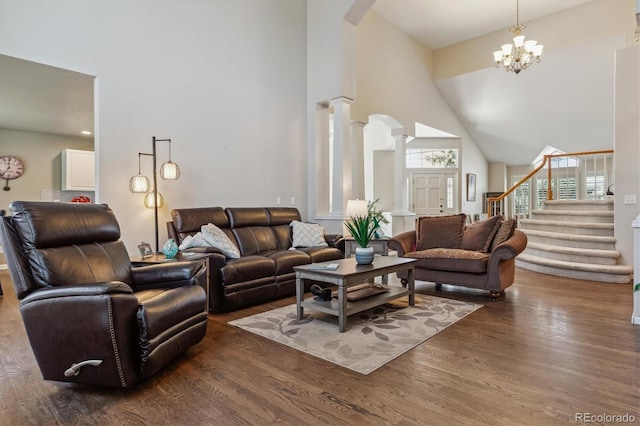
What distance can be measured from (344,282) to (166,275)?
135 cm

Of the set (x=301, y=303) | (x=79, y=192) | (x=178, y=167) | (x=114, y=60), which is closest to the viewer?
(x=301, y=303)

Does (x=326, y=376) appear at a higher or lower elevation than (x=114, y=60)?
lower

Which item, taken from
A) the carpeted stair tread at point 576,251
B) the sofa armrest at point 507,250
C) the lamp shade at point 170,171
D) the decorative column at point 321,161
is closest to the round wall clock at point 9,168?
the lamp shade at point 170,171

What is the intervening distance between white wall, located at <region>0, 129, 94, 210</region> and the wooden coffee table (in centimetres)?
587

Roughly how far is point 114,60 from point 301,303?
11.0 feet

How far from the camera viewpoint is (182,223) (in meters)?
4.18

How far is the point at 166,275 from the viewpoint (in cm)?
271

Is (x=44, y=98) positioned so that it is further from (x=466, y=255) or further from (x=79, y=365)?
(x=466, y=255)

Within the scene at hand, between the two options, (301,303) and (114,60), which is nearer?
(301,303)

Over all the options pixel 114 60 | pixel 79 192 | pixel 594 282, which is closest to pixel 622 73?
pixel 594 282

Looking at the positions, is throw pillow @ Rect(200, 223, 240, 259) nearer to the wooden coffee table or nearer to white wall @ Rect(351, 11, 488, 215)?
the wooden coffee table

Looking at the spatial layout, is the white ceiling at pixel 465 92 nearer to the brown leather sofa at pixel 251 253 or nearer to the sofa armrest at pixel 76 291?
the brown leather sofa at pixel 251 253

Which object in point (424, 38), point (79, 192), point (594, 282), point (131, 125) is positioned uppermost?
point (424, 38)

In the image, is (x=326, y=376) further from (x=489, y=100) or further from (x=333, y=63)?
(x=489, y=100)
